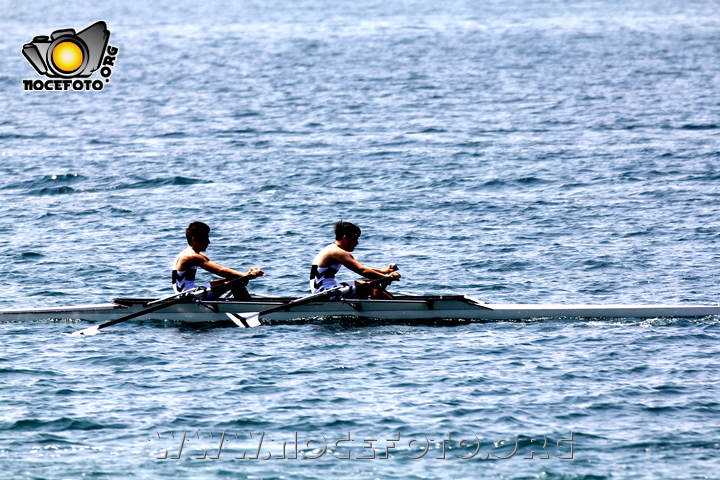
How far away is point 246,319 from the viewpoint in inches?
706

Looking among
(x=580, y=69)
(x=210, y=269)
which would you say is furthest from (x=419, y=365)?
(x=580, y=69)

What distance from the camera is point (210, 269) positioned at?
1784 centimetres

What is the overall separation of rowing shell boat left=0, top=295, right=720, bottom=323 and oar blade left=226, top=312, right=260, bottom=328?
10 centimetres

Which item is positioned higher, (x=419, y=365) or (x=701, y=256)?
(x=701, y=256)

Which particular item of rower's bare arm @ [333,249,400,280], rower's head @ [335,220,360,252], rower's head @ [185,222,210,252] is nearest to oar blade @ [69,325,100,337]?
rower's head @ [185,222,210,252]

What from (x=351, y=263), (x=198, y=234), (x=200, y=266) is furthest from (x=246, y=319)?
(x=351, y=263)

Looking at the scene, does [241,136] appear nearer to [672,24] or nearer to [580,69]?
[580,69]

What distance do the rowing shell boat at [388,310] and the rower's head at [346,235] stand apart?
3.36 feet

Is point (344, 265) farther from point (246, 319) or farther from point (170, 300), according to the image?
point (170, 300)

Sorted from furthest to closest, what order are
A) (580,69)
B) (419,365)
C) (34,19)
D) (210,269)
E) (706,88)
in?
(34,19) < (580,69) < (706,88) < (210,269) < (419,365)

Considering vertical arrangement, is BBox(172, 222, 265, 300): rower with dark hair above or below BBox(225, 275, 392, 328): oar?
above

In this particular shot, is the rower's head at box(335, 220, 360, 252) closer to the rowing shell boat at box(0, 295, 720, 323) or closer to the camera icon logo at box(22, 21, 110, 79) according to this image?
the rowing shell boat at box(0, 295, 720, 323)

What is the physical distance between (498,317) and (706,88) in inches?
1347

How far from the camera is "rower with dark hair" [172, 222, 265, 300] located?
699 inches
